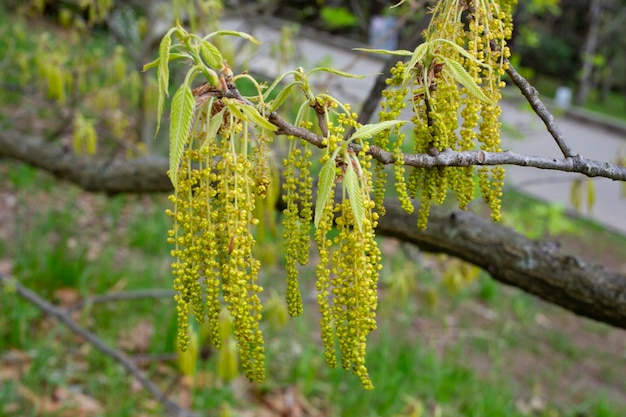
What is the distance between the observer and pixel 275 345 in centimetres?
388

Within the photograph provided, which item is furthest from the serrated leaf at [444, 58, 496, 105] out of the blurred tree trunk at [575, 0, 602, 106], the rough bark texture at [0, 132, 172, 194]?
the blurred tree trunk at [575, 0, 602, 106]

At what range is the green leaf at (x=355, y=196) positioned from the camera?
2.72 feet

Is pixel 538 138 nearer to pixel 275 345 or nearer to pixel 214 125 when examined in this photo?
pixel 275 345

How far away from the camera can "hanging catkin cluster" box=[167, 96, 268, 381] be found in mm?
869

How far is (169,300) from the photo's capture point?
12.9ft

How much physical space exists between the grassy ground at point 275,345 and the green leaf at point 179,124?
190 centimetres

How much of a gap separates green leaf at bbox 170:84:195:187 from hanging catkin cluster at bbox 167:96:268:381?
8cm

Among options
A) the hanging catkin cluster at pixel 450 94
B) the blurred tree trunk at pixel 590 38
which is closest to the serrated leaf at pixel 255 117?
the hanging catkin cluster at pixel 450 94

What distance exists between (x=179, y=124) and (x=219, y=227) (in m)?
0.17

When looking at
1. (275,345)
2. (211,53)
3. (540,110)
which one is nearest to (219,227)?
(211,53)

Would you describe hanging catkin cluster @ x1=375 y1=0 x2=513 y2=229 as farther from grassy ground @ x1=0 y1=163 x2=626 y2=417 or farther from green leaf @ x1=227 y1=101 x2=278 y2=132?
grassy ground @ x1=0 y1=163 x2=626 y2=417

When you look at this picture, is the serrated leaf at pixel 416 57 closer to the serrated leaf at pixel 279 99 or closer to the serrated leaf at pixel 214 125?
the serrated leaf at pixel 279 99

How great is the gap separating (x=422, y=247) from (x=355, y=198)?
124 centimetres

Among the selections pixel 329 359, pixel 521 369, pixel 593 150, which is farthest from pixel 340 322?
pixel 593 150
